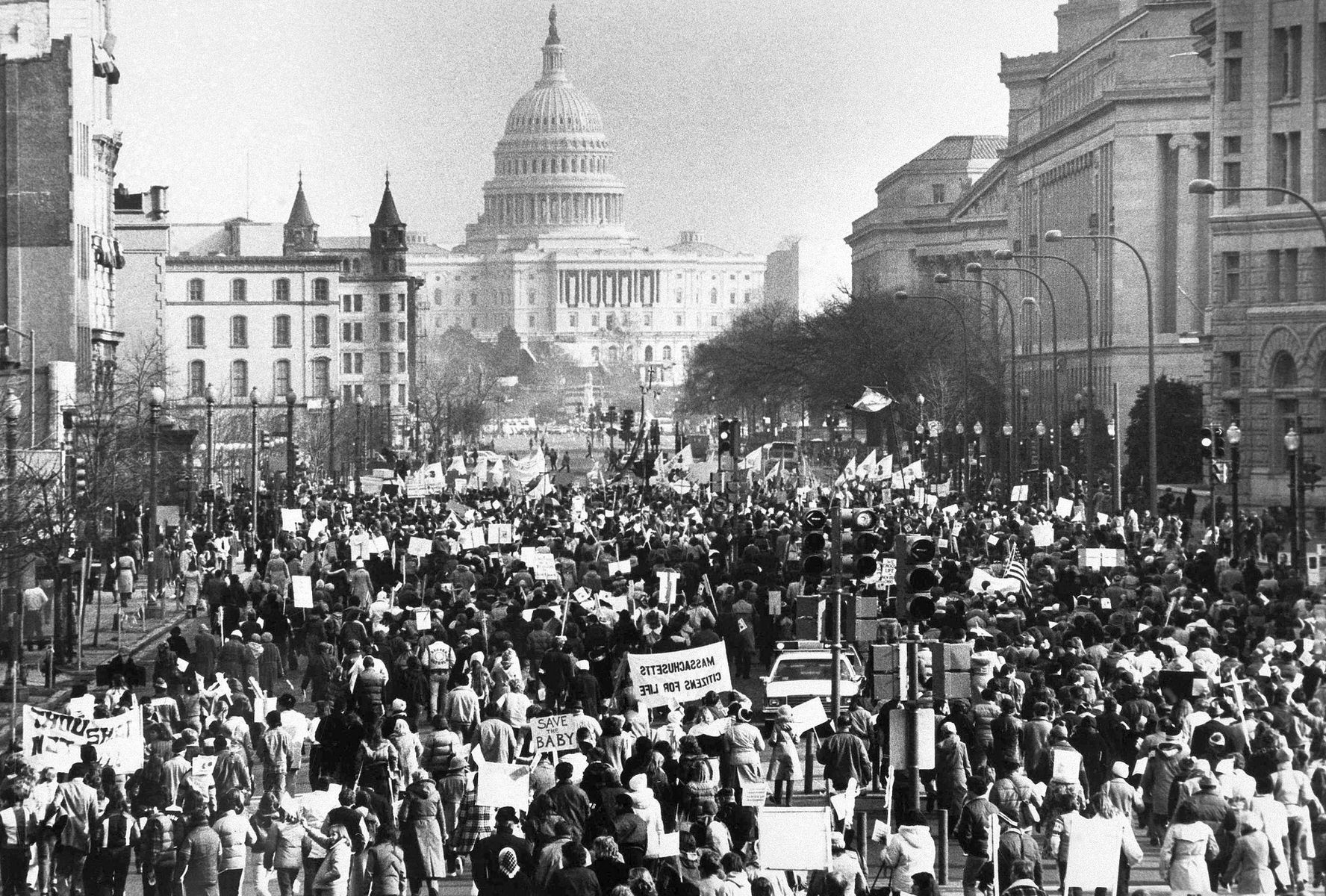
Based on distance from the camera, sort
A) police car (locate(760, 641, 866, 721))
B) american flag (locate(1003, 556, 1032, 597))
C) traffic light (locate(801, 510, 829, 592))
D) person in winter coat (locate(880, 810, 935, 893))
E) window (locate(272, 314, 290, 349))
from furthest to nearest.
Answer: window (locate(272, 314, 290, 349))
american flag (locate(1003, 556, 1032, 597))
police car (locate(760, 641, 866, 721))
traffic light (locate(801, 510, 829, 592))
person in winter coat (locate(880, 810, 935, 893))

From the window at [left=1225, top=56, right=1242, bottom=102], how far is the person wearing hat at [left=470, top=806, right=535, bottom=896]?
4871cm

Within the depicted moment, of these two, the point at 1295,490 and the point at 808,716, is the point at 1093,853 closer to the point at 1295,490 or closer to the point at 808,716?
the point at 808,716

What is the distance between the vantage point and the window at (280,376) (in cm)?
13538

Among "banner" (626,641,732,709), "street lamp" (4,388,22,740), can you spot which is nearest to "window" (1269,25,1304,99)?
"street lamp" (4,388,22,740)

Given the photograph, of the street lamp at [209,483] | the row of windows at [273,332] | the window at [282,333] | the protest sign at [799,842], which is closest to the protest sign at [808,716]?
the protest sign at [799,842]

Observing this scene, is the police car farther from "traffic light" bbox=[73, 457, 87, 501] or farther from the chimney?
the chimney

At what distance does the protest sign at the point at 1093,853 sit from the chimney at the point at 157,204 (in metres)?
91.8

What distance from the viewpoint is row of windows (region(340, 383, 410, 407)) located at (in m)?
142

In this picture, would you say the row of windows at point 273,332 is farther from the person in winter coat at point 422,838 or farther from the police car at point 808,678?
the person in winter coat at point 422,838

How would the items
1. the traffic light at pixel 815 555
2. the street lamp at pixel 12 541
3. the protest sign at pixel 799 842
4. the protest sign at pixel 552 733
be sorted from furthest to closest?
the street lamp at pixel 12 541, the traffic light at pixel 815 555, the protest sign at pixel 552 733, the protest sign at pixel 799 842

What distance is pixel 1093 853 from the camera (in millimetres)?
17531

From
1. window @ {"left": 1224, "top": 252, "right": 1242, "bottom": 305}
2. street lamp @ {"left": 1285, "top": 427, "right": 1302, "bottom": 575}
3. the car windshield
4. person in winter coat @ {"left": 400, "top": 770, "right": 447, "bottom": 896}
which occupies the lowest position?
person in winter coat @ {"left": 400, "top": 770, "right": 447, "bottom": 896}

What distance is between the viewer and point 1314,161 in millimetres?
60062

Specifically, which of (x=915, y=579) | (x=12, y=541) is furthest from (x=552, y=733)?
(x=12, y=541)
